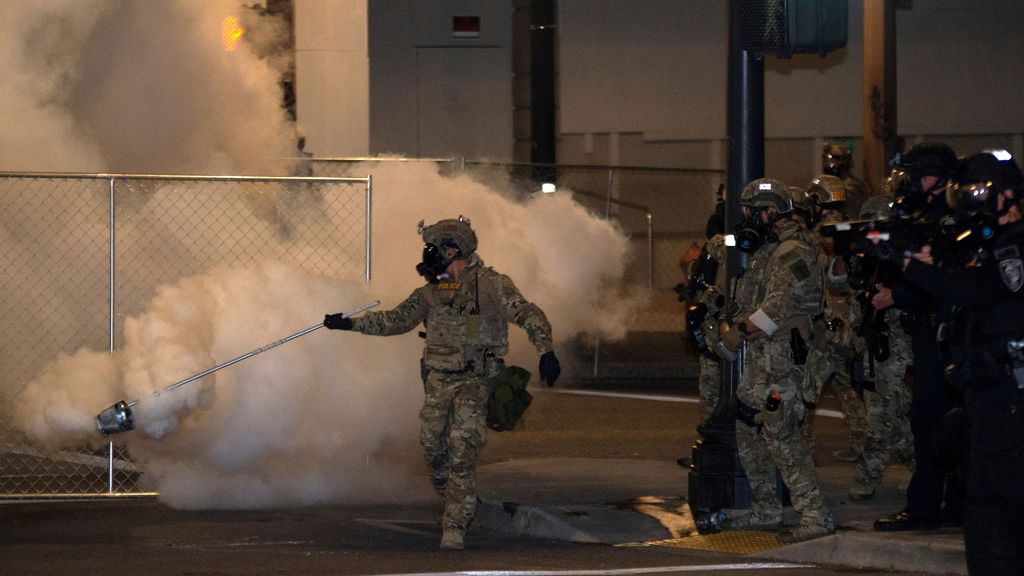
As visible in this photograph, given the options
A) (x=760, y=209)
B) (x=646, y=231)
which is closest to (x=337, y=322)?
(x=760, y=209)

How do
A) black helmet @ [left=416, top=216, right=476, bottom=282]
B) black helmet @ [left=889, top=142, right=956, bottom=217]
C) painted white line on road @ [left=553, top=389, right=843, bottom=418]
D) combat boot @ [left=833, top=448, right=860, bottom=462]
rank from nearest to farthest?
black helmet @ [left=889, top=142, right=956, bottom=217], black helmet @ [left=416, top=216, right=476, bottom=282], combat boot @ [left=833, top=448, right=860, bottom=462], painted white line on road @ [left=553, top=389, right=843, bottom=418]

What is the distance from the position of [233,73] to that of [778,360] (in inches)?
253

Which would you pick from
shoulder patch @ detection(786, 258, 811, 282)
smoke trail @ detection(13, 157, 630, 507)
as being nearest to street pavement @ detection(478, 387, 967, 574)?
smoke trail @ detection(13, 157, 630, 507)

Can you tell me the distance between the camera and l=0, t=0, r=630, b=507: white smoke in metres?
9.49

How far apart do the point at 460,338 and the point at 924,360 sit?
2518 mm

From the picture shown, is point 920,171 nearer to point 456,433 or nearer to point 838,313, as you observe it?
point 838,313

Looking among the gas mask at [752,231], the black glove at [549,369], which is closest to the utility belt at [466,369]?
the black glove at [549,369]

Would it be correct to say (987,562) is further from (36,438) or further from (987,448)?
(36,438)

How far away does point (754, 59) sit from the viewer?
28.4ft

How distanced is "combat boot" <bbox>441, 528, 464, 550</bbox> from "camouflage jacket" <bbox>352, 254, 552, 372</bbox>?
900 millimetres

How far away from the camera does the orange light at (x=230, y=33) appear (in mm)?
12703

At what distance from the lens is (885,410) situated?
9.30 meters

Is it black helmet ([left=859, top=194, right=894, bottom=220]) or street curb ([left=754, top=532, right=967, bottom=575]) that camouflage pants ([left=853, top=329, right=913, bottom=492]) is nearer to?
black helmet ([left=859, top=194, right=894, bottom=220])

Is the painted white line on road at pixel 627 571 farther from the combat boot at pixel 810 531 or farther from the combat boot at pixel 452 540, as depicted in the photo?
the combat boot at pixel 452 540
